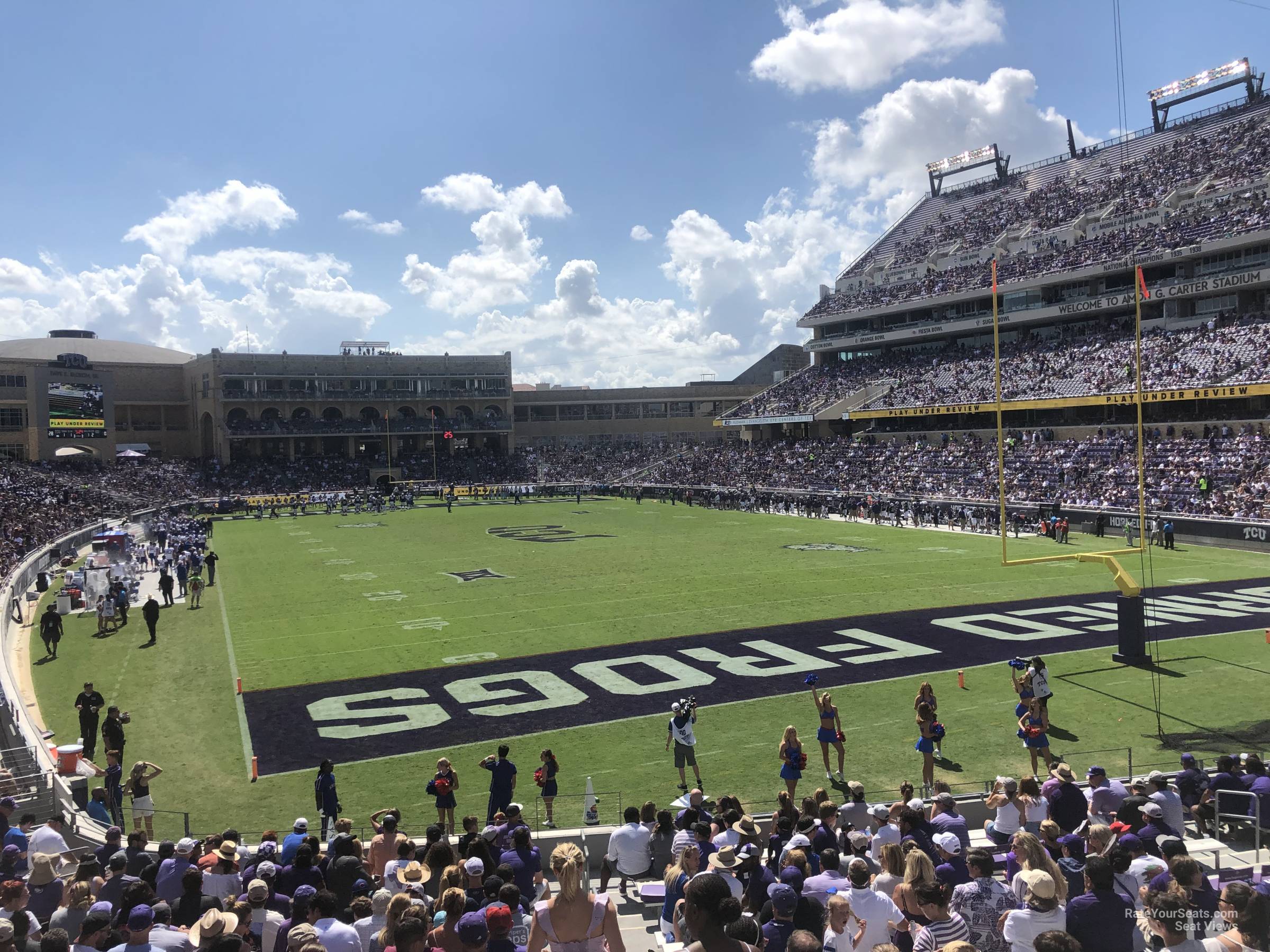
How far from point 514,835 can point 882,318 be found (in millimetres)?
71839

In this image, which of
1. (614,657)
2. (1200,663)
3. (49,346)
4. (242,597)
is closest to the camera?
(1200,663)

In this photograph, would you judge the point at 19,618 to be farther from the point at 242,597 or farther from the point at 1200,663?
the point at 1200,663

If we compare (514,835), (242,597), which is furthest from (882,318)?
(514,835)

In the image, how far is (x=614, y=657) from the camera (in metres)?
19.0

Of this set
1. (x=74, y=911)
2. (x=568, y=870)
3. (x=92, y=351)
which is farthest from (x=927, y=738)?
(x=92, y=351)

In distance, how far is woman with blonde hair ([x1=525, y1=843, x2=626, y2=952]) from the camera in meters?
5.44

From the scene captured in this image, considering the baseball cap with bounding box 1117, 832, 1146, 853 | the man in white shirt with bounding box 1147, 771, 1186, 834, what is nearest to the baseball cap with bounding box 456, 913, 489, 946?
the baseball cap with bounding box 1117, 832, 1146, 853

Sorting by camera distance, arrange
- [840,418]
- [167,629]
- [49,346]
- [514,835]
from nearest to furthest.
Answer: [514,835], [167,629], [840,418], [49,346]

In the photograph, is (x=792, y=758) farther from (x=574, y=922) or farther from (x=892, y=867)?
(x=574, y=922)

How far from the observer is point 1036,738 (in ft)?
38.5

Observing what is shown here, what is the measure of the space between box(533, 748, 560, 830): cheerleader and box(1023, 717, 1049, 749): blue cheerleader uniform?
6.24 m

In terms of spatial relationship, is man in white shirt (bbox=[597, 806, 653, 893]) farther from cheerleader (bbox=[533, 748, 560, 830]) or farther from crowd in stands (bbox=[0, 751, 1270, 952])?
cheerleader (bbox=[533, 748, 560, 830])

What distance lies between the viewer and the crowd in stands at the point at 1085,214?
51688mm

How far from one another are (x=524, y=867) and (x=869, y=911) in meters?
2.96
